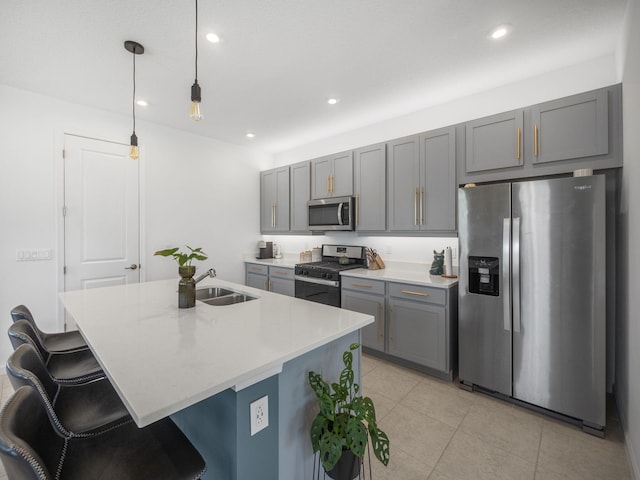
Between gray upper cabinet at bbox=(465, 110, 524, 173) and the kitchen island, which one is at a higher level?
gray upper cabinet at bbox=(465, 110, 524, 173)

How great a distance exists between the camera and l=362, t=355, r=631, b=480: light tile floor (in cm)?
170

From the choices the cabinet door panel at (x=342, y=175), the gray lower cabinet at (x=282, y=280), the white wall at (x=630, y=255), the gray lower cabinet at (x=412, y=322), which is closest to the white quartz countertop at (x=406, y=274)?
the gray lower cabinet at (x=412, y=322)

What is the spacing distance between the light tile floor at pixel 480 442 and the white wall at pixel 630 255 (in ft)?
0.61

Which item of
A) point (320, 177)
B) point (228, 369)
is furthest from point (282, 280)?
point (228, 369)

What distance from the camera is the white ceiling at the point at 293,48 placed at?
1.91m

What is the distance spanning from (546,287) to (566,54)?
6.24 ft

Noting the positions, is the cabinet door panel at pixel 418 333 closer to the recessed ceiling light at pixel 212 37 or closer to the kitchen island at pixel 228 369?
the kitchen island at pixel 228 369

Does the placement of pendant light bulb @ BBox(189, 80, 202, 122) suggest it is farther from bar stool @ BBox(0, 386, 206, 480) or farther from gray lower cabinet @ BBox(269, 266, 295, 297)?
gray lower cabinet @ BBox(269, 266, 295, 297)

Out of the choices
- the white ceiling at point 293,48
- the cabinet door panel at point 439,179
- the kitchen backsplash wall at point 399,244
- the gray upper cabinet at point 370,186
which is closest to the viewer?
the white ceiling at point 293,48

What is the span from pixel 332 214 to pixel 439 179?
4.46 feet

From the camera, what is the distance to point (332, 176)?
3.90 meters

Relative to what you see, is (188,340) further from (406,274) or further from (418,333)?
(406,274)

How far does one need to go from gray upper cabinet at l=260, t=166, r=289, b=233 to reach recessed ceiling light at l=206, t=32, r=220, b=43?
2.38m

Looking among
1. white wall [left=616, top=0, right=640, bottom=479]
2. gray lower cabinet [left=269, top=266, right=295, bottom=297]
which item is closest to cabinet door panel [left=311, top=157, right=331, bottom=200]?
gray lower cabinet [left=269, top=266, right=295, bottom=297]
